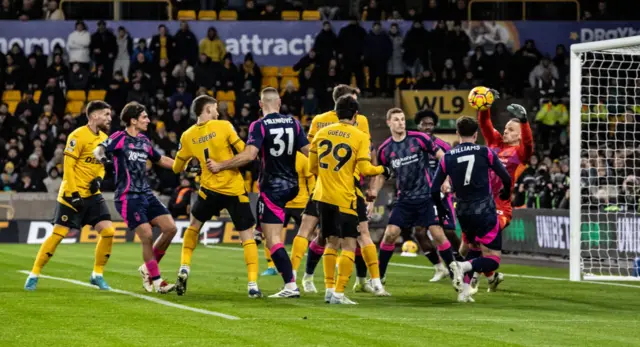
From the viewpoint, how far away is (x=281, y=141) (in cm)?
1372

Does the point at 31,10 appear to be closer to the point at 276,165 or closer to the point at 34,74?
the point at 34,74

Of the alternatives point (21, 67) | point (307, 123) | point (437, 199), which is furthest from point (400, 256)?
point (21, 67)

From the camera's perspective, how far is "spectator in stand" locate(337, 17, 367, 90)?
31.8 m

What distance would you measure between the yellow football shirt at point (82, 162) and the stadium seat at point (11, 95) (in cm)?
1766

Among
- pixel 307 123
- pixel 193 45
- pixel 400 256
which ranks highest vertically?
pixel 193 45

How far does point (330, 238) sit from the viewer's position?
13.4m

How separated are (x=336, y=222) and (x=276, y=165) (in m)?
1.24

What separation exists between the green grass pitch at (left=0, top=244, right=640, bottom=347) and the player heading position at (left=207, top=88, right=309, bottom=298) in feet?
1.73

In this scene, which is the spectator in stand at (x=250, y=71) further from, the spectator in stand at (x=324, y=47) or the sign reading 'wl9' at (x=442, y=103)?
the sign reading 'wl9' at (x=442, y=103)

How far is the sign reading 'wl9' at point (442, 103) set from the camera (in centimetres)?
3122

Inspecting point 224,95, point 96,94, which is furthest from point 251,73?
point 96,94

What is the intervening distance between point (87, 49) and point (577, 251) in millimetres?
17820

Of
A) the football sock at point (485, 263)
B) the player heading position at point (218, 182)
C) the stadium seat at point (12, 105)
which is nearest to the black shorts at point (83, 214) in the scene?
the player heading position at point (218, 182)

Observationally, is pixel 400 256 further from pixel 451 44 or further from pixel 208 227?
pixel 451 44
